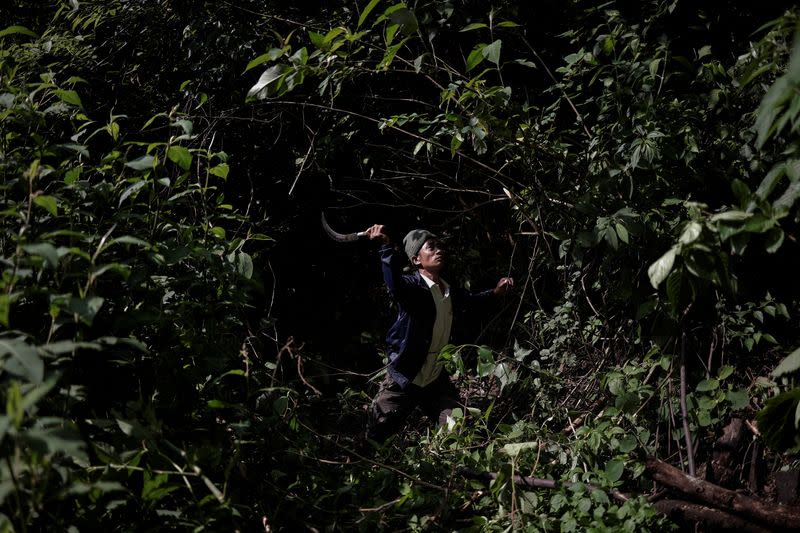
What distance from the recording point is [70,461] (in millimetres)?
1715

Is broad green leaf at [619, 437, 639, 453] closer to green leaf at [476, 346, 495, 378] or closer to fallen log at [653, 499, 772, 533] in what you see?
fallen log at [653, 499, 772, 533]

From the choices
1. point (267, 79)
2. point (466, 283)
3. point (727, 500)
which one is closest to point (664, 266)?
point (727, 500)

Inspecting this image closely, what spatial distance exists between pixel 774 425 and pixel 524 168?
178 centimetres

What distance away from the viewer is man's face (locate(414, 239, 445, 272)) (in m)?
4.08

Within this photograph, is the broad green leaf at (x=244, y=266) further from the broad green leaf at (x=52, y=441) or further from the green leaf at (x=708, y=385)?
the green leaf at (x=708, y=385)

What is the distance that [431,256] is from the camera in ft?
13.4

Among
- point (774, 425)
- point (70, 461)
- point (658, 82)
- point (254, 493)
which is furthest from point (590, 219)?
point (70, 461)

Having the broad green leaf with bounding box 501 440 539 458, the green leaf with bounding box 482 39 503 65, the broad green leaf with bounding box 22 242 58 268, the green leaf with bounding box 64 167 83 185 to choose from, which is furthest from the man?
the broad green leaf with bounding box 22 242 58 268

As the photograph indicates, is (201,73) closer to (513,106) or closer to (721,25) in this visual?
(513,106)

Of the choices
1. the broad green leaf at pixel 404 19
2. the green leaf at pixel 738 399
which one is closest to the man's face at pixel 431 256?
the broad green leaf at pixel 404 19

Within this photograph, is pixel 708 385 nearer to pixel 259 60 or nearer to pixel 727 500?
pixel 727 500

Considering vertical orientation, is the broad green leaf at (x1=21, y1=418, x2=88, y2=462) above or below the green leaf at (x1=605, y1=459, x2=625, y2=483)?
above

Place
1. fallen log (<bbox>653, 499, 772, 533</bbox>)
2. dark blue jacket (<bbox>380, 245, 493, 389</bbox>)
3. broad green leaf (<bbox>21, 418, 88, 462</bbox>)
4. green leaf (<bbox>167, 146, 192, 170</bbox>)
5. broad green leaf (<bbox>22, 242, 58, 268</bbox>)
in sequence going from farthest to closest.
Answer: dark blue jacket (<bbox>380, 245, 493, 389</bbox>), fallen log (<bbox>653, 499, 772, 533</bbox>), green leaf (<bbox>167, 146, 192, 170</bbox>), broad green leaf (<bbox>22, 242, 58, 268</bbox>), broad green leaf (<bbox>21, 418, 88, 462</bbox>)

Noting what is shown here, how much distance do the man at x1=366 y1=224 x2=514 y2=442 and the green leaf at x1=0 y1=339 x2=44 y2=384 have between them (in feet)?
8.10
